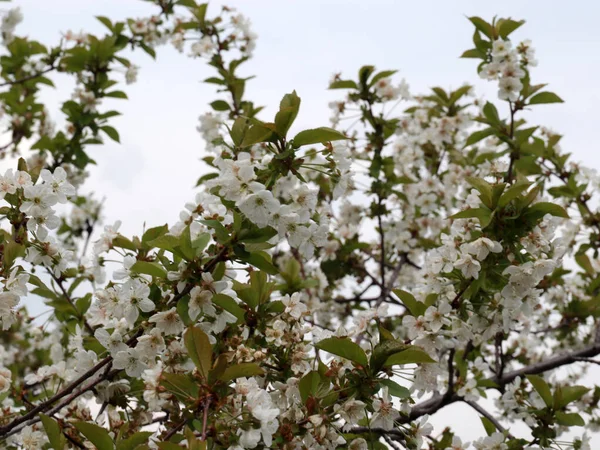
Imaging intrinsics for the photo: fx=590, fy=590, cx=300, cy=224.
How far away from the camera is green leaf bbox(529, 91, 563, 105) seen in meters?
3.98

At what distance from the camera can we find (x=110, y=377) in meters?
2.60

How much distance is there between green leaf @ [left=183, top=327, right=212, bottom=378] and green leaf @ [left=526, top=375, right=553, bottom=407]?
174 cm

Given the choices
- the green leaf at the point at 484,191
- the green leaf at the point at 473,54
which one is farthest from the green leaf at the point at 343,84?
the green leaf at the point at 484,191

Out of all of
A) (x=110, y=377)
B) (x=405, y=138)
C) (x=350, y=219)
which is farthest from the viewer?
(x=405, y=138)

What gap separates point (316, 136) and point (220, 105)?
3.29 meters

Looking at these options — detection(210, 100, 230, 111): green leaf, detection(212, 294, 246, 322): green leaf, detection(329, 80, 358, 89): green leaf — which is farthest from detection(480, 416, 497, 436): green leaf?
detection(210, 100, 230, 111): green leaf

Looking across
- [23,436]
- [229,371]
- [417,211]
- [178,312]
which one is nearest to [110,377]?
[23,436]

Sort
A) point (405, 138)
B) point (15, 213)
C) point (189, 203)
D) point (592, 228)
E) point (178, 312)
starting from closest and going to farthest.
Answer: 1. point (178, 312)
2. point (15, 213)
3. point (189, 203)
4. point (592, 228)
5. point (405, 138)

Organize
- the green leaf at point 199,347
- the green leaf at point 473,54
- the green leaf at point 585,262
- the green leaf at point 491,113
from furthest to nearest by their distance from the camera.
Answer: the green leaf at point 585,262, the green leaf at point 491,113, the green leaf at point 473,54, the green leaf at point 199,347

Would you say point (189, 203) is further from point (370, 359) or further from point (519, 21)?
point (519, 21)

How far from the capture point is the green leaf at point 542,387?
2814mm

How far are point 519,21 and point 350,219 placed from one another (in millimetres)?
2422

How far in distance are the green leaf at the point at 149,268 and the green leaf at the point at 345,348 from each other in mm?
608

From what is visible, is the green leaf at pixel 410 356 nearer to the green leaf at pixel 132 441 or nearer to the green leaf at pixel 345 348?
the green leaf at pixel 345 348
